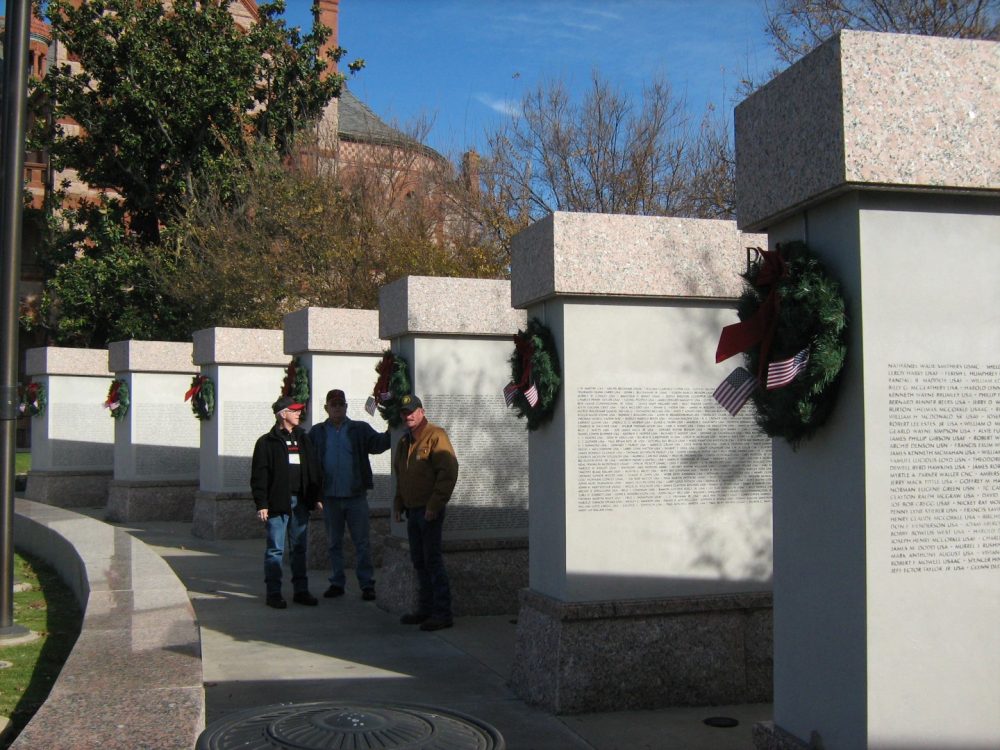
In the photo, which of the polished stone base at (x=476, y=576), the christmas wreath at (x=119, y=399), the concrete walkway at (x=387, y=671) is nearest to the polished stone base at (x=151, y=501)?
the christmas wreath at (x=119, y=399)

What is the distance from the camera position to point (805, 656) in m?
4.24

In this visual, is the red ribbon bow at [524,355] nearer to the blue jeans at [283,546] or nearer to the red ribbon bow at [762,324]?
the red ribbon bow at [762,324]

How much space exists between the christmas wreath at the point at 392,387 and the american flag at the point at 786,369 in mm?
5695

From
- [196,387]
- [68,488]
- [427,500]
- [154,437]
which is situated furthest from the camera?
[68,488]

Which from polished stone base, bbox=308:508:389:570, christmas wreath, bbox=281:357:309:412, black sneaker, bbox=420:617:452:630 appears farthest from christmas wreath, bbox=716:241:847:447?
christmas wreath, bbox=281:357:309:412

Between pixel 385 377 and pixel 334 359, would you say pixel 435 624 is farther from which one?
pixel 334 359

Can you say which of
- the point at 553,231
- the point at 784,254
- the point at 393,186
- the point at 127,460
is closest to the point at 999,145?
the point at 784,254

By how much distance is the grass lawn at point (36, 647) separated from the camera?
6133 mm

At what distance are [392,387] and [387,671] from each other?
3.05 metres

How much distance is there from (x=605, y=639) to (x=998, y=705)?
264 cm

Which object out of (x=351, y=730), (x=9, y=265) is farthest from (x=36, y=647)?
(x=351, y=730)

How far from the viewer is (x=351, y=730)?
247 cm

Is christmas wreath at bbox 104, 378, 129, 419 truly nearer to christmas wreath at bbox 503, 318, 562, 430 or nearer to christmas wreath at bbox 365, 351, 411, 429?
christmas wreath at bbox 365, 351, 411, 429

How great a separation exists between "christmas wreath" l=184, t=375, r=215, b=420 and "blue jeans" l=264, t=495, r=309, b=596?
18.8 feet
